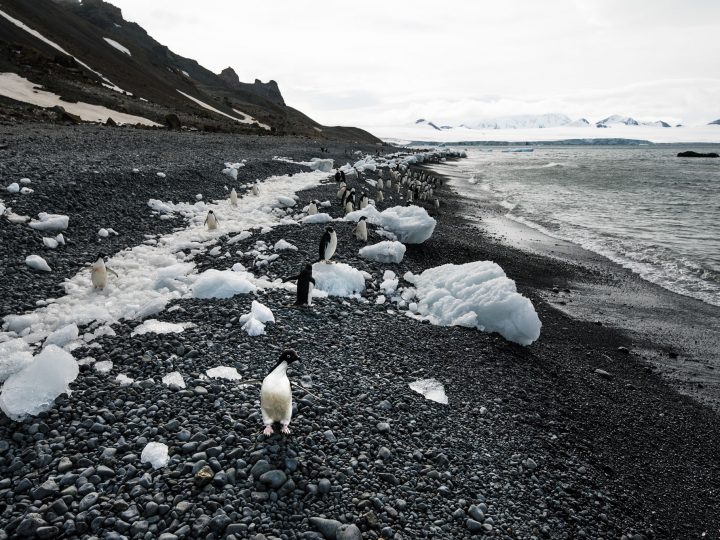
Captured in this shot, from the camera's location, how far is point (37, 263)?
8.10 m

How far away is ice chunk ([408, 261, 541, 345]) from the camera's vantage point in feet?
26.1

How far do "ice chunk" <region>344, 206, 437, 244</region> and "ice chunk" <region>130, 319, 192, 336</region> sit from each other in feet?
25.8

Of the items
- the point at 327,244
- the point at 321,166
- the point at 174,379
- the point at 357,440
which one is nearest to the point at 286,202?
the point at 327,244

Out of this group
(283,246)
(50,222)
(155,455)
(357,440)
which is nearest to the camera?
(155,455)

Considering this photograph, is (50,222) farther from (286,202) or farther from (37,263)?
(286,202)

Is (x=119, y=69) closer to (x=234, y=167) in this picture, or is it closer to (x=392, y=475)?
(x=234, y=167)

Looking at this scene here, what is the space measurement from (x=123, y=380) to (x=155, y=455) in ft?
4.69

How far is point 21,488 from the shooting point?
369cm

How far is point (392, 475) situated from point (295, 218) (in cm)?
1094

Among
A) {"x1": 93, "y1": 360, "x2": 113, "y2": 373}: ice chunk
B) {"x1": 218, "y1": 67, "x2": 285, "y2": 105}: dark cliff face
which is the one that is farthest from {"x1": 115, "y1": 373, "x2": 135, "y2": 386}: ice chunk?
{"x1": 218, "y1": 67, "x2": 285, "y2": 105}: dark cliff face

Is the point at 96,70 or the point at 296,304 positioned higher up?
the point at 96,70

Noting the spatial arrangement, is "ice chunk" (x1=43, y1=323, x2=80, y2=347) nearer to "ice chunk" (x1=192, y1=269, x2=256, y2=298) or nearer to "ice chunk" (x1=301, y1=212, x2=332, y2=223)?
"ice chunk" (x1=192, y1=269, x2=256, y2=298)

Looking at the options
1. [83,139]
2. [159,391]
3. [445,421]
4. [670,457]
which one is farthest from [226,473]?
[83,139]

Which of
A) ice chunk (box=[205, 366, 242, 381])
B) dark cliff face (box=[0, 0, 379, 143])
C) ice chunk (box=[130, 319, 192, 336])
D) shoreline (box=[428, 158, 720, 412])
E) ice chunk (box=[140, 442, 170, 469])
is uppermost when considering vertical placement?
dark cliff face (box=[0, 0, 379, 143])
